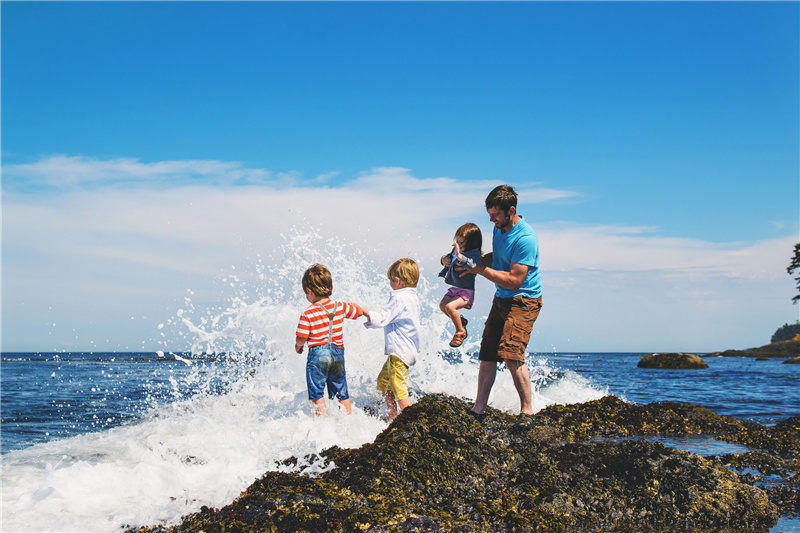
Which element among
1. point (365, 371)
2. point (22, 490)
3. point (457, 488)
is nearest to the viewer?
point (457, 488)

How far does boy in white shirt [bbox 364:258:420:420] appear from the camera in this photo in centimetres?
562

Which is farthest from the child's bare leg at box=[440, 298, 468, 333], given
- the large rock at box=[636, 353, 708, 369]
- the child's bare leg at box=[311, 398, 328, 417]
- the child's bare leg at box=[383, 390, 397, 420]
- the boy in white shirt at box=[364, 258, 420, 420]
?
the large rock at box=[636, 353, 708, 369]

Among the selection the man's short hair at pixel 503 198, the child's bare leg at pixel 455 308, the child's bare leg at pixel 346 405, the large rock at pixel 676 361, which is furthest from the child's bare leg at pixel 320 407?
the large rock at pixel 676 361

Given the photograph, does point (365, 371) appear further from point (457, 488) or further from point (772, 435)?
point (772, 435)

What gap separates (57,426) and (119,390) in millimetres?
7322

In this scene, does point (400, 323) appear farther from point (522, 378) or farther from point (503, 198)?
point (503, 198)

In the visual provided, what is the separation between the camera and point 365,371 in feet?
24.3

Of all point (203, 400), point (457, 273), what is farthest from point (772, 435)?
point (203, 400)

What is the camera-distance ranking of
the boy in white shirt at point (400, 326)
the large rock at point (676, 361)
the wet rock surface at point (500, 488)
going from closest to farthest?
the wet rock surface at point (500, 488) < the boy in white shirt at point (400, 326) < the large rock at point (676, 361)

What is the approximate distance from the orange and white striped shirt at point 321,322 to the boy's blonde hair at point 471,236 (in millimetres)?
1406

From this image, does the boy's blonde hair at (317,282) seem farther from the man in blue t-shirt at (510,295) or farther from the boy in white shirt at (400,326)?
the man in blue t-shirt at (510,295)

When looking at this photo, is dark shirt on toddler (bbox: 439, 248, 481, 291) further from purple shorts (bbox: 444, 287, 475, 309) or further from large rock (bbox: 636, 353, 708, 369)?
large rock (bbox: 636, 353, 708, 369)

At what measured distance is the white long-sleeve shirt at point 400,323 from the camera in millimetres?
5609

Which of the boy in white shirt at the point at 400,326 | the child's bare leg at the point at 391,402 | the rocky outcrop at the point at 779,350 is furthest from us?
the rocky outcrop at the point at 779,350
